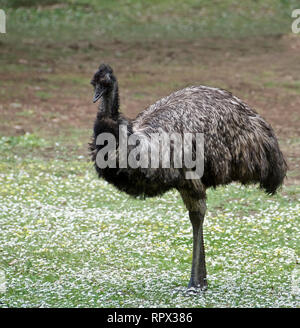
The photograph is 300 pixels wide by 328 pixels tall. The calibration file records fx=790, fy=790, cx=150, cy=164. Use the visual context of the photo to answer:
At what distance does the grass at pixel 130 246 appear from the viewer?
25.0 ft

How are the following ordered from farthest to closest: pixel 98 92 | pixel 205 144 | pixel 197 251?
pixel 197 251
pixel 205 144
pixel 98 92

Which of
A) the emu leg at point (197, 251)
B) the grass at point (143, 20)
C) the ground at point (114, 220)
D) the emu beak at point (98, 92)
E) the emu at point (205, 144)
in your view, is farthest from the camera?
the grass at point (143, 20)

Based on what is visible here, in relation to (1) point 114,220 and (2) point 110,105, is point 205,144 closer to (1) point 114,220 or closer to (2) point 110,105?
(2) point 110,105

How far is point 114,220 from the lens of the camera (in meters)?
10.3

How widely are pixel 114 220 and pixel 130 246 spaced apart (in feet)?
3.50

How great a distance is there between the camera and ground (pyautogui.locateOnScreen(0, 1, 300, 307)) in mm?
7848

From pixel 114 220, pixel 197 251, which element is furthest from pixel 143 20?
pixel 197 251

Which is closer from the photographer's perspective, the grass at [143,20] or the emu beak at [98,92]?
the emu beak at [98,92]

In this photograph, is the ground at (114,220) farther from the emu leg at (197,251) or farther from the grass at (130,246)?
the emu leg at (197,251)

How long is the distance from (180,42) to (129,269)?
16.2 metres

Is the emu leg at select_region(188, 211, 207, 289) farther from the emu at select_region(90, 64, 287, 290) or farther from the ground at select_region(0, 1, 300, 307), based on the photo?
the ground at select_region(0, 1, 300, 307)

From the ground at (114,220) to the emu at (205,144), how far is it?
2.50ft

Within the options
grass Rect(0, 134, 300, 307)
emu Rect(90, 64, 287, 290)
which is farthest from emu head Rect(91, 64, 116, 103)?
grass Rect(0, 134, 300, 307)

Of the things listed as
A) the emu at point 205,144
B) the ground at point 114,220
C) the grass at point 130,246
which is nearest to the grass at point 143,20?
the ground at point 114,220
